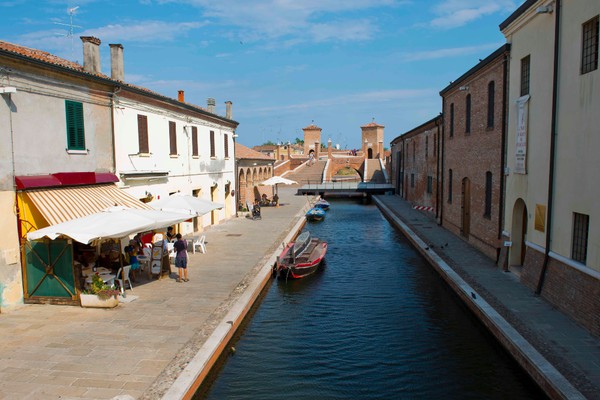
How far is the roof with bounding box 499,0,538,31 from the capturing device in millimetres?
13446

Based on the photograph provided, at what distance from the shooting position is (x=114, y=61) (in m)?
18.4

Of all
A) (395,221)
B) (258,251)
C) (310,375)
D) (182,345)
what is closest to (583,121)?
(310,375)

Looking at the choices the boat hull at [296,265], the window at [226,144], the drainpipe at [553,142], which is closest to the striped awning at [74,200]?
the boat hull at [296,265]

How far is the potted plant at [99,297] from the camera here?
1192cm

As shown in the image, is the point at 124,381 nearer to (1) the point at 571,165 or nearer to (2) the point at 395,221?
(1) the point at 571,165

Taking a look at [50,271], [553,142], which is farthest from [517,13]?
[50,271]

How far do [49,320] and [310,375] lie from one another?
6.27 metres

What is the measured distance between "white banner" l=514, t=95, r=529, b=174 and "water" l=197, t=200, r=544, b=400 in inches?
180

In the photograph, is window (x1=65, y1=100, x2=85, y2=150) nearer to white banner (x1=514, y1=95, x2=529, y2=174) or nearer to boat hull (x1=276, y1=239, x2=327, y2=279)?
boat hull (x1=276, y1=239, x2=327, y2=279)

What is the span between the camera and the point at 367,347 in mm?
11219

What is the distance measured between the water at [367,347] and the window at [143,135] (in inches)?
296

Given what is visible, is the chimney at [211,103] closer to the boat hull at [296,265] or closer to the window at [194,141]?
the window at [194,141]

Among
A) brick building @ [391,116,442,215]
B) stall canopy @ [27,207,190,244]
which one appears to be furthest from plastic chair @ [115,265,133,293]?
brick building @ [391,116,442,215]

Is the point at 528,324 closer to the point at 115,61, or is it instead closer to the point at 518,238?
the point at 518,238
